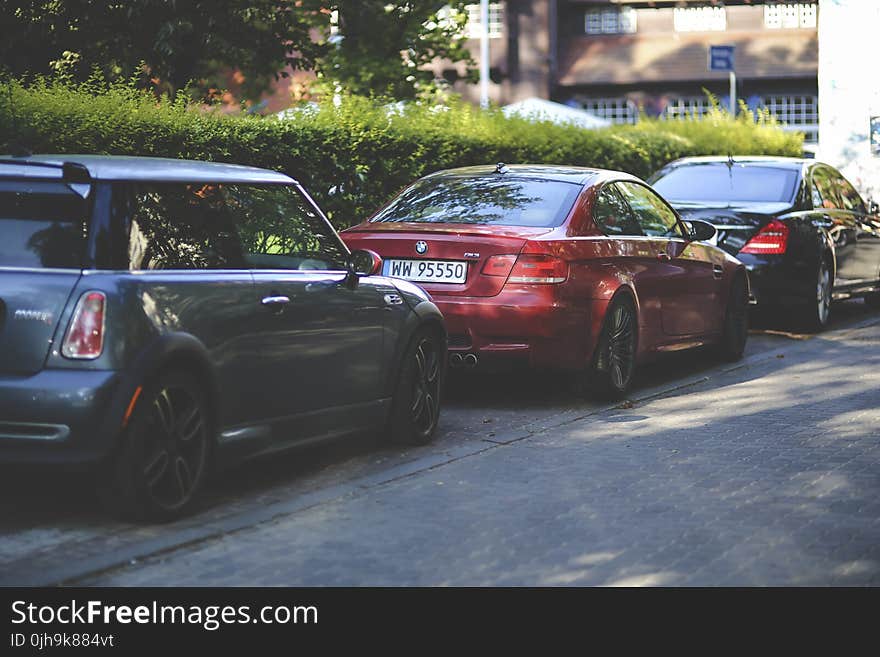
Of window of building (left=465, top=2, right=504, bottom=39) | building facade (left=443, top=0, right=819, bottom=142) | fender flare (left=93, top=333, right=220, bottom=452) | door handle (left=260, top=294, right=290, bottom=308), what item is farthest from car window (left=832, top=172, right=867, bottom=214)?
window of building (left=465, top=2, right=504, bottom=39)

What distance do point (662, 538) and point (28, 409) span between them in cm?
256

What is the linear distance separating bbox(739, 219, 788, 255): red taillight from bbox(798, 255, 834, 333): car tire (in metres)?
0.74

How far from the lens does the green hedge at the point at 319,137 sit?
440 inches

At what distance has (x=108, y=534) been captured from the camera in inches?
249

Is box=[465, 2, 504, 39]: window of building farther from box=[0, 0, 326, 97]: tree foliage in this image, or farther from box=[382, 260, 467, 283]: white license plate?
box=[382, 260, 467, 283]: white license plate

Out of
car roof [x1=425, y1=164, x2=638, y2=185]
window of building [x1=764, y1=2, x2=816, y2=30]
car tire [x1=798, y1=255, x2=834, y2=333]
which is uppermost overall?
window of building [x1=764, y1=2, x2=816, y2=30]

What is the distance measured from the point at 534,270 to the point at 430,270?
665 mm

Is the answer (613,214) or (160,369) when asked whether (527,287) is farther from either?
(160,369)

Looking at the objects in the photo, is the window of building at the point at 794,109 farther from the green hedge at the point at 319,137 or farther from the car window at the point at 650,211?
the car window at the point at 650,211

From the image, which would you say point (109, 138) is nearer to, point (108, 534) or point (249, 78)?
point (108, 534)

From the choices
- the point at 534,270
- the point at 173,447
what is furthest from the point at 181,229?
the point at 534,270

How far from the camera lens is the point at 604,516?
6.74 m

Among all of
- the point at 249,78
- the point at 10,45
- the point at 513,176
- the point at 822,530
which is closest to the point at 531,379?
the point at 513,176

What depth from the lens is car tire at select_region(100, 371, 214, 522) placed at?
6.28 m
